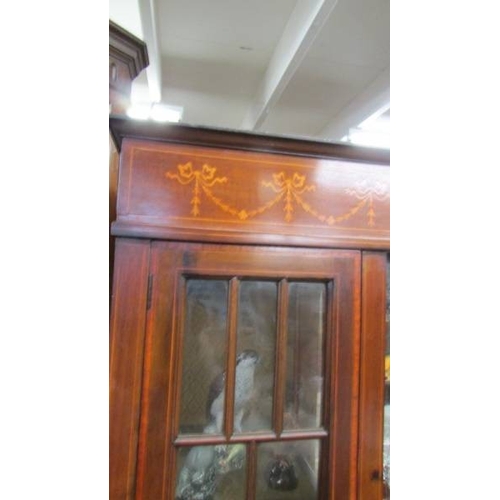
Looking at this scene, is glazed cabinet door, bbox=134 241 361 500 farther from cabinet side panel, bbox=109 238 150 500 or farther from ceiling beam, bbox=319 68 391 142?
ceiling beam, bbox=319 68 391 142

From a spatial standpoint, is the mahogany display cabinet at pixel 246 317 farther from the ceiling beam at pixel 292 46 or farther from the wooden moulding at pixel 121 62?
the ceiling beam at pixel 292 46

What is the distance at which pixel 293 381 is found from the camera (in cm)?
74

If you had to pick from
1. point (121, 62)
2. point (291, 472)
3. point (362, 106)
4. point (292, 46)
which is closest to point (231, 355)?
point (291, 472)

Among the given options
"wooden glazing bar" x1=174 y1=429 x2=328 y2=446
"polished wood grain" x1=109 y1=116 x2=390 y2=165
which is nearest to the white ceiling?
"polished wood grain" x1=109 y1=116 x2=390 y2=165

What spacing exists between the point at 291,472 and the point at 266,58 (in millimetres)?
2096

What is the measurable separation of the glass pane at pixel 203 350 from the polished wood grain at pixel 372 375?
30 centimetres

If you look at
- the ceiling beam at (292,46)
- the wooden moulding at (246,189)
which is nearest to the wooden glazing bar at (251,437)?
the wooden moulding at (246,189)

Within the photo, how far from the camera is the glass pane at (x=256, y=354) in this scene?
710 mm

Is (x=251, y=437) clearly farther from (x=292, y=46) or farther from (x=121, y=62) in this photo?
(x=292, y=46)

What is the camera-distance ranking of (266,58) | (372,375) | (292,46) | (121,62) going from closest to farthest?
(372,375) < (121,62) < (292,46) < (266,58)

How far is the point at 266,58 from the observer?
2074 millimetres
